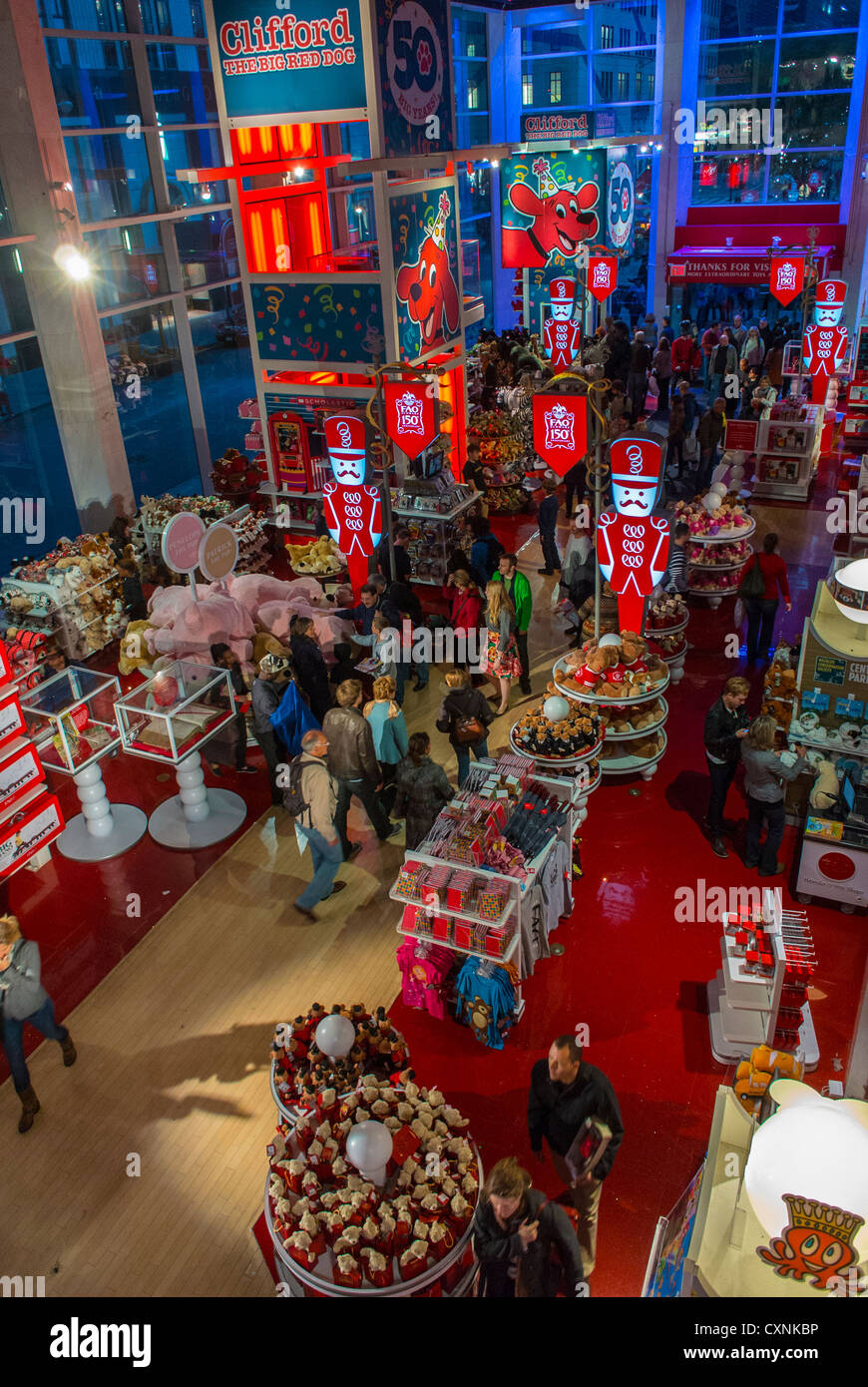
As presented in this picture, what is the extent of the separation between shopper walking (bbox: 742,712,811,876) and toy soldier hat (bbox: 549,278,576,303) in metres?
12.1

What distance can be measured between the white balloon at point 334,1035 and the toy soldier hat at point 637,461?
4.80 meters

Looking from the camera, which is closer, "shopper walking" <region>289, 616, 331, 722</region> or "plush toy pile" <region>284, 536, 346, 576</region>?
"shopper walking" <region>289, 616, 331, 722</region>

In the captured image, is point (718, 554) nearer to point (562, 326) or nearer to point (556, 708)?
point (556, 708)

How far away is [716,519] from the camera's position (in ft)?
38.4

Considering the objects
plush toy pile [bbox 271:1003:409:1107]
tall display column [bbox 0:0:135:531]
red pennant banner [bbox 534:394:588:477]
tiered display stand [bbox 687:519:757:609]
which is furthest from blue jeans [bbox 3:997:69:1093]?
tall display column [bbox 0:0:135:531]

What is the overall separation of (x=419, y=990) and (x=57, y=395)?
403 inches

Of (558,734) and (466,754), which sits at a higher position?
(558,734)

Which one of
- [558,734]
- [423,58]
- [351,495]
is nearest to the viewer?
[558,734]

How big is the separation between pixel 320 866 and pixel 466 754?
65.2 inches

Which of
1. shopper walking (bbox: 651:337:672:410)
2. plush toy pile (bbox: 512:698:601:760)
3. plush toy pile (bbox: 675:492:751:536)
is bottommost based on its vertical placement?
plush toy pile (bbox: 512:698:601:760)

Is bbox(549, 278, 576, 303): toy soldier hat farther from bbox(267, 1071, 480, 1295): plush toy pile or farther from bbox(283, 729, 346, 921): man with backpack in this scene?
bbox(267, 1071, 480, 1295): plush toy pile

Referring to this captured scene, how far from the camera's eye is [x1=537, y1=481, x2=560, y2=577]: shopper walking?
1178 centimetres

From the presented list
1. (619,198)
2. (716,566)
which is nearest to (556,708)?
(716,566)

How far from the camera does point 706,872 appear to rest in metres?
7.68
